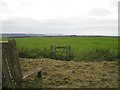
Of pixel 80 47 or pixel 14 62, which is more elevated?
pixel 14 62

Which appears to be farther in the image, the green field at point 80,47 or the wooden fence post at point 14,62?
the green field at point 80,47

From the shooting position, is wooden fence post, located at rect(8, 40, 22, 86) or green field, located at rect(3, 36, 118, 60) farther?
green field, located at rect(3, 36, 118, 60)

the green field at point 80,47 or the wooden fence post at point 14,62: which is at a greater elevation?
the wooden fence post at point 14,62

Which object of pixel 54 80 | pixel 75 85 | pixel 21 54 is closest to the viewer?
pixel 75 85

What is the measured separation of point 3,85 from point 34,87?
2.38 ft

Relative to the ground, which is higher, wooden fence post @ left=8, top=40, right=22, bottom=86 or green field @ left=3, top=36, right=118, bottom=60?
wooden fence post @ left=8, top=40, right=22, bottom=86

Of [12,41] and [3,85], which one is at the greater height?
[12,41]

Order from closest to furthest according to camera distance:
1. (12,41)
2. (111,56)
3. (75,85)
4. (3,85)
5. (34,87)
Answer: (12,41), (3,85), (34,87), (75,85), (111,56)

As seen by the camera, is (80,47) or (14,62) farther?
(80,47)

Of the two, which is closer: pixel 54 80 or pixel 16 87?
pixel 16 87

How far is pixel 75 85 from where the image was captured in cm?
527

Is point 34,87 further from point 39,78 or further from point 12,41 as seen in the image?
point 12,41

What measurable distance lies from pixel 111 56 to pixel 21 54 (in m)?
7.00

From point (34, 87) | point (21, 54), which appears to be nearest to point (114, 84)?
point (34, 87)
